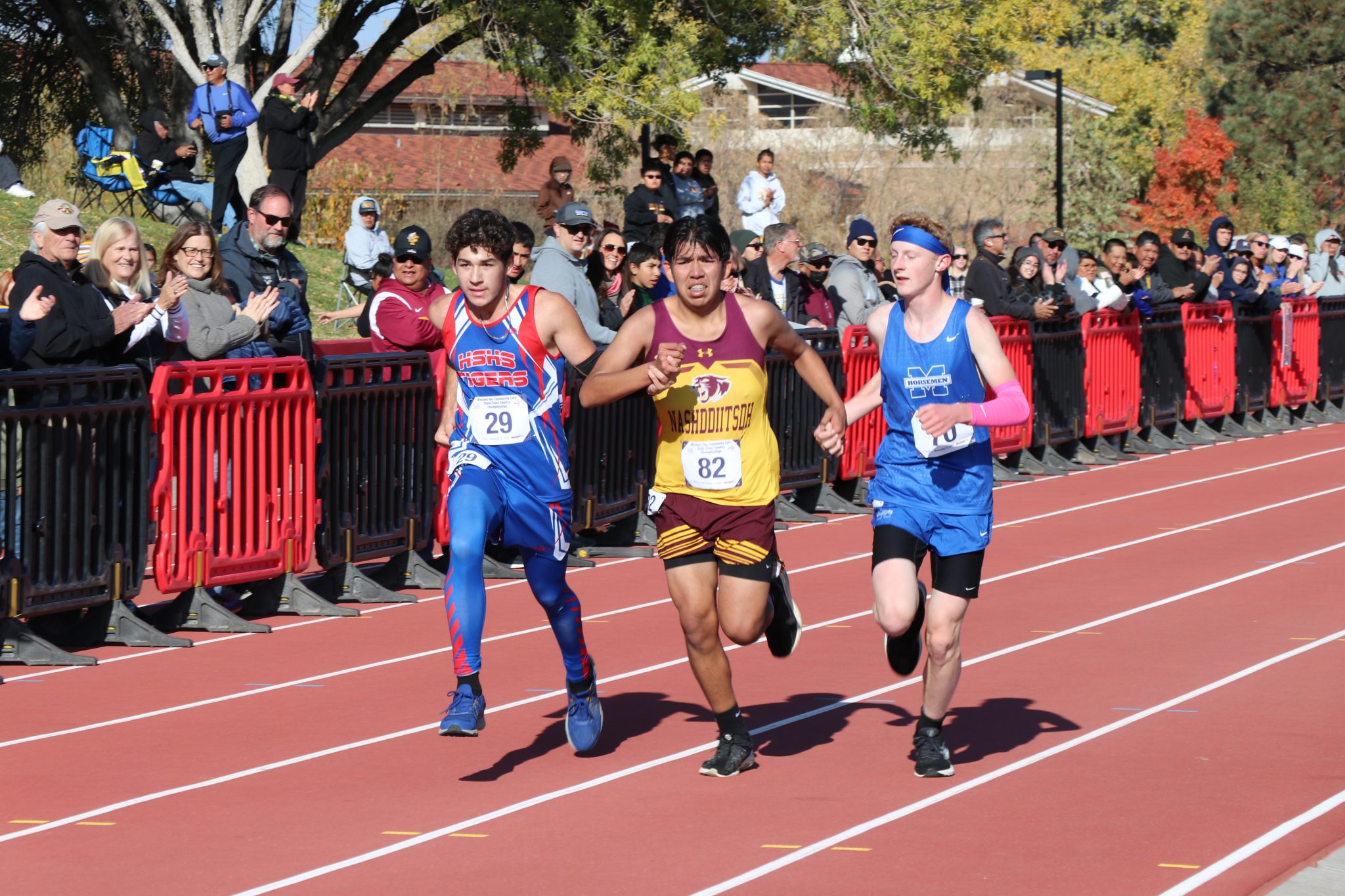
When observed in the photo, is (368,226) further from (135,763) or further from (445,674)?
(135,763)

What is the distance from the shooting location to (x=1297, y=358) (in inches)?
913

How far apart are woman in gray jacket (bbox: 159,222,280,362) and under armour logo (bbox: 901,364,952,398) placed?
4.29m

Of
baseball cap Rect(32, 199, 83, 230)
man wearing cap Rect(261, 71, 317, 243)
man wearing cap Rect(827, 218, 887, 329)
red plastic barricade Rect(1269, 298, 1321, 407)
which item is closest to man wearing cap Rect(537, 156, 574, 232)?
man wearing cap Rect(261, 71, 317, 243)

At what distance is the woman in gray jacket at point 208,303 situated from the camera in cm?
1008

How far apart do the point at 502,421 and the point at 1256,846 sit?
2.93 metres

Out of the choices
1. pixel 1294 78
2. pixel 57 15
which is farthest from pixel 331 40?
pixel 1294 78

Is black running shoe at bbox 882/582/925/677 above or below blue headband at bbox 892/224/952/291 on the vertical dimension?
below

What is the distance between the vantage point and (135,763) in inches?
283

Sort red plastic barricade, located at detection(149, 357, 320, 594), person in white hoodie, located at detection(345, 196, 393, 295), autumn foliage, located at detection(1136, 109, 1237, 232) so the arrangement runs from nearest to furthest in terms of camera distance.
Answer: red plastic barricade, located at detection(149, 357, 320, 594), person in white hoodie, located at detection(345, 196, 393, 295), autumn foliage, located at detection(1136, 109, 1237, 232)

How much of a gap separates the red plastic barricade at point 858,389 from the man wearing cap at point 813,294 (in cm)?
27

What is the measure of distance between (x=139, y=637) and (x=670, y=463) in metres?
3.75

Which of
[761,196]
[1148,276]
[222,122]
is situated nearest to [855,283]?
[1148,276]

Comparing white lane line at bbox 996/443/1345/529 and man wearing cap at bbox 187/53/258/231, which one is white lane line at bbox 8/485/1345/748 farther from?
man wearing cap at bbox 187/53/258/231

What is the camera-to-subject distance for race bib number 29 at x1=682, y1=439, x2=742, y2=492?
6895 millimetres
